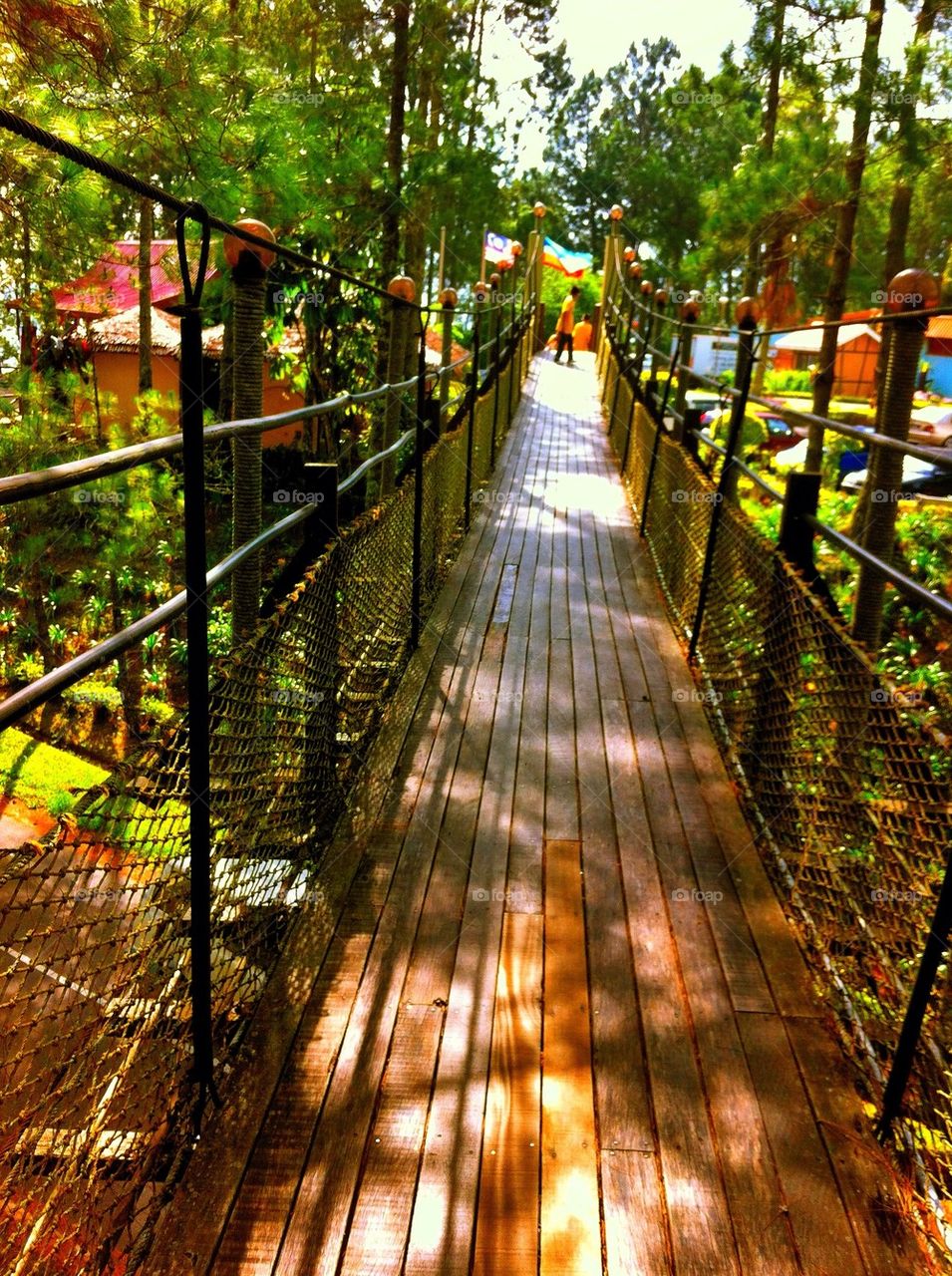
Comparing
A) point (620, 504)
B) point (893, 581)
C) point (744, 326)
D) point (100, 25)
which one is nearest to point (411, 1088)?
point (893, 581)

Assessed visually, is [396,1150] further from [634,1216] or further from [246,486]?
[246,486]

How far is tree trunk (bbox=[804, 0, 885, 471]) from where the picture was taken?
27.3ft

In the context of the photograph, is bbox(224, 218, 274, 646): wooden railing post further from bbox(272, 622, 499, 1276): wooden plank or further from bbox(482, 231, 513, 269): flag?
bbox(482, 231, 513, 269): flag

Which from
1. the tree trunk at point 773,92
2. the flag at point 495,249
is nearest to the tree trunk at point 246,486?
the tree trunk at point 773,92

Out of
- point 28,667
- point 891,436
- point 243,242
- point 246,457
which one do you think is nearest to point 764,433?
point 28,667

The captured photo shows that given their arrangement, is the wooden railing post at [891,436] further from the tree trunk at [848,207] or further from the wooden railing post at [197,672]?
the tree trunk at [848,207]

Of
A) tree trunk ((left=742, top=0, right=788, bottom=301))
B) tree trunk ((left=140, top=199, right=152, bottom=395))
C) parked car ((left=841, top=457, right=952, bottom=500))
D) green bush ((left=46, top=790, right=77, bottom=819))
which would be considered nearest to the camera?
green bush ((left=46, top=790, right=77, bottom=819))

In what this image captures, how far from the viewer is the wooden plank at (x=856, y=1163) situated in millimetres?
1440

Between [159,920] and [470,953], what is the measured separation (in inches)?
29.5

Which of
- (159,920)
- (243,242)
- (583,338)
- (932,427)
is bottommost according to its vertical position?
(159,920)

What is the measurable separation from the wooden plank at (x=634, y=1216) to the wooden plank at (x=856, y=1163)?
0.29 m

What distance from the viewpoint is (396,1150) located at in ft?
5.14

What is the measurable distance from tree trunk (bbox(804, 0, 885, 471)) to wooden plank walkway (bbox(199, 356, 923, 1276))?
6.69m

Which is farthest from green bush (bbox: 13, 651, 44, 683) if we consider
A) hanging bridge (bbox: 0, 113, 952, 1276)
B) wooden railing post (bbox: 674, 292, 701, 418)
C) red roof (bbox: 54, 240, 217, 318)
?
hanging bridge (bbox: 0, 113, 952, 1276)
